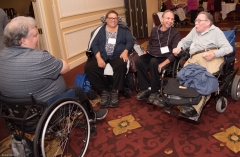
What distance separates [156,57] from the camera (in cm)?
270

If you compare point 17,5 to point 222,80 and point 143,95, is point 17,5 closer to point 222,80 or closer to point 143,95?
point 143,95

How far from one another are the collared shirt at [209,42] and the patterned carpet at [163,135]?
69 cm

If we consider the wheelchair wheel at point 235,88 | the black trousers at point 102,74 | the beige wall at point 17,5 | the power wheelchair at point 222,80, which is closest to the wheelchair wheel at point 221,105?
the power wheelchair at point 222,80

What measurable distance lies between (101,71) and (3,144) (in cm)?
137

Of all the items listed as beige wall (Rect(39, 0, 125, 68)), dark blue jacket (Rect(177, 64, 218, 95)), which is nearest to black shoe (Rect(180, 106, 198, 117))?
dark blue jacket (Rect(177, 64, 218, 95))

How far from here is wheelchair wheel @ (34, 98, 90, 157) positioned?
4.46 ft

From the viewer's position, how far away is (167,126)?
2164mm

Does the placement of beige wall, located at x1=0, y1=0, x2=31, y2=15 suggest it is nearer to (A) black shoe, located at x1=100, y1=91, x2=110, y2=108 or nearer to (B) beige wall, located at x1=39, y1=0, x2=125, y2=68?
(B) beige wall, located at x1=39, y1=0, x2=125, y2=68

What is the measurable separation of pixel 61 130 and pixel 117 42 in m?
1.58

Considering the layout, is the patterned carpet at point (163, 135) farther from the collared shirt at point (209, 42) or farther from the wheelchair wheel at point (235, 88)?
the collared shirt at point (209, 42)

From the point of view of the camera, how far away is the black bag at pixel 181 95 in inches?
71.8

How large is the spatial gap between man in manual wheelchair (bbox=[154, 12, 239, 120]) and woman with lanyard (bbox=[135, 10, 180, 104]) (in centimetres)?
24

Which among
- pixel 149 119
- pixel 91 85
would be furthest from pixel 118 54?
pixel 149 119

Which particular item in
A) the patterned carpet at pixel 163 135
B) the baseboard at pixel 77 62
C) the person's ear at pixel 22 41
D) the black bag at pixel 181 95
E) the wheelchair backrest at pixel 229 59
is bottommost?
the patterned carpet at pixel 163 135
